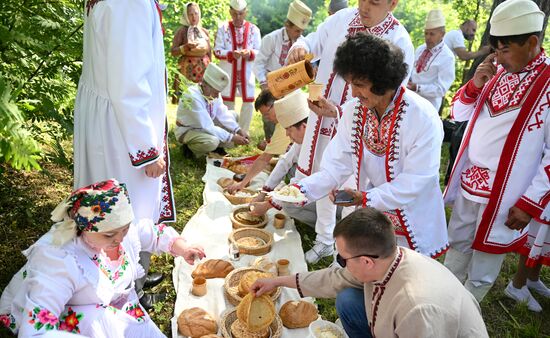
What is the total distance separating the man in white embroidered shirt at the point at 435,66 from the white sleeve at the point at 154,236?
4.77m

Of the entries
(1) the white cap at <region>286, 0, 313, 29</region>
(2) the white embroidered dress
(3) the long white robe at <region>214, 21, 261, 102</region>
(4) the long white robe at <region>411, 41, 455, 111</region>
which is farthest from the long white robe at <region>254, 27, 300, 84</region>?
(2) the white embroidered dress

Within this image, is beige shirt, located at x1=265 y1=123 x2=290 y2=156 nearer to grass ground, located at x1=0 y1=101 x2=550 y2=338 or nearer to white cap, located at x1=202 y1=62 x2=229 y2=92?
grass ground, located at x1=0 y1=101 x2=550 y2=338

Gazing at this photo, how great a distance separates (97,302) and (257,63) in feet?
16.3

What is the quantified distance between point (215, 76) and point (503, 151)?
3.71m

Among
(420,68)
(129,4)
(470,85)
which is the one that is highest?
(129,4)

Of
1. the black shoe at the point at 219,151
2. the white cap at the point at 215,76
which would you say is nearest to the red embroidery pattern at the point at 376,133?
the white cap at the point at 215,76

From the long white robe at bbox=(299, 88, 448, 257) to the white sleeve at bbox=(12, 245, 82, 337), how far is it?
159cm

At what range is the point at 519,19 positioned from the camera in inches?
103

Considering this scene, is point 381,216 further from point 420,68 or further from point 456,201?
point 420,68

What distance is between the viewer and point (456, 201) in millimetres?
3213

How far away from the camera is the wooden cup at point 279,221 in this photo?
423 centimetres

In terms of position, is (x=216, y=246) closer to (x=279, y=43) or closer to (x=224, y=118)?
(x=224, y=118)

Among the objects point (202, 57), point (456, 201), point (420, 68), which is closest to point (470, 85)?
point (456, 201)

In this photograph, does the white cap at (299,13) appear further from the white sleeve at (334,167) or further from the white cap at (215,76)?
the white sleeve at (334,167)
